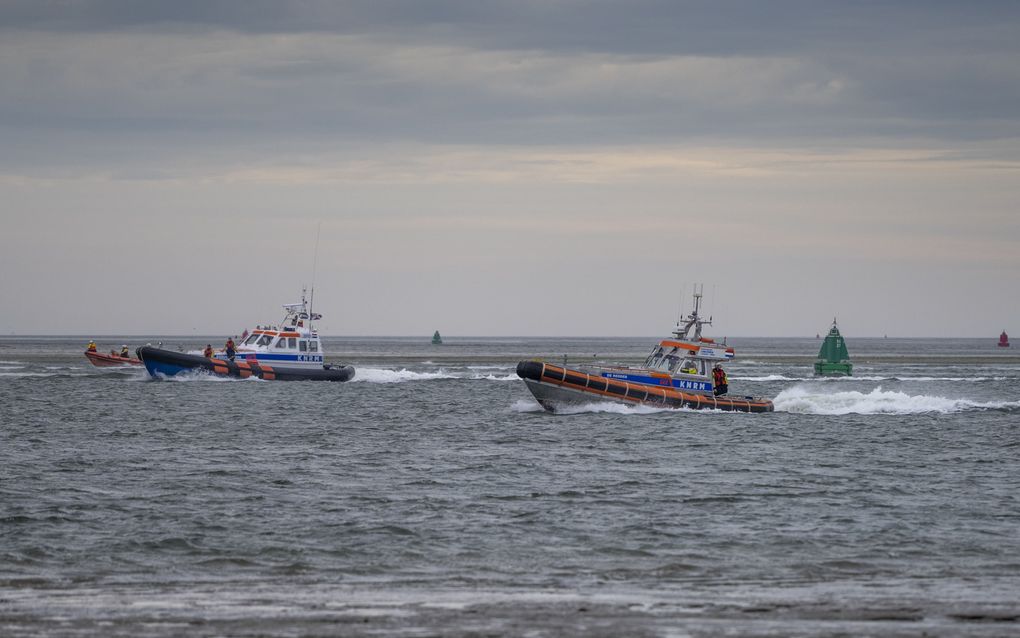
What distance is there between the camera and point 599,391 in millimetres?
43250

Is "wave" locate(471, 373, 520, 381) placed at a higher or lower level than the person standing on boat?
lower

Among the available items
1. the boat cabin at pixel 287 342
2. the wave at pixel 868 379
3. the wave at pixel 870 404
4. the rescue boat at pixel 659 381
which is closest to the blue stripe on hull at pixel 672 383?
the rescue boat at pixel 659 381

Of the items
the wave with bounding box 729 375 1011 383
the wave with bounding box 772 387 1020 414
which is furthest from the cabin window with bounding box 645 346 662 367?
the wave with bounding box 729 375 1011 383

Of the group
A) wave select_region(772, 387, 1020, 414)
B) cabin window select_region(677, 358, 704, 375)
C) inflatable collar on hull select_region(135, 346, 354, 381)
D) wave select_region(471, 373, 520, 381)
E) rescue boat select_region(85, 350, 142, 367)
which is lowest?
rescue boat select_region(85, 350, 142, 367)

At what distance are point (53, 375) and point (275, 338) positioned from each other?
19391 mm

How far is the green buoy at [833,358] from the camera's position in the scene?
3295 inches

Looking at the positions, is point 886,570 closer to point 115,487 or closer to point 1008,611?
point 1008,611

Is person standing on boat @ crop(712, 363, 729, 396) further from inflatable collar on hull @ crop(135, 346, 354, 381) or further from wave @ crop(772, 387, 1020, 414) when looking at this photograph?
inflatable collar on hull @ crop(135, 346, 354, 381)

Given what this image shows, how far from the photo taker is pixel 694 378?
44000 millimetres

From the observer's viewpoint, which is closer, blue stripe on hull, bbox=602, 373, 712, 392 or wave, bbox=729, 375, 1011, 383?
blue stripe on hull, bbox=602, 373, 712, 392

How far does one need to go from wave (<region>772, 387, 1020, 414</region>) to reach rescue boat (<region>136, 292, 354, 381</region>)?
2256 cm

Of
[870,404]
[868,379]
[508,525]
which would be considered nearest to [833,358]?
[868,379]

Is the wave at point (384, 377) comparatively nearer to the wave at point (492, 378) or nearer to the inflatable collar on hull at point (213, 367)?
the wave at point (492, 378)

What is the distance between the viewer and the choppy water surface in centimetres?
1258
